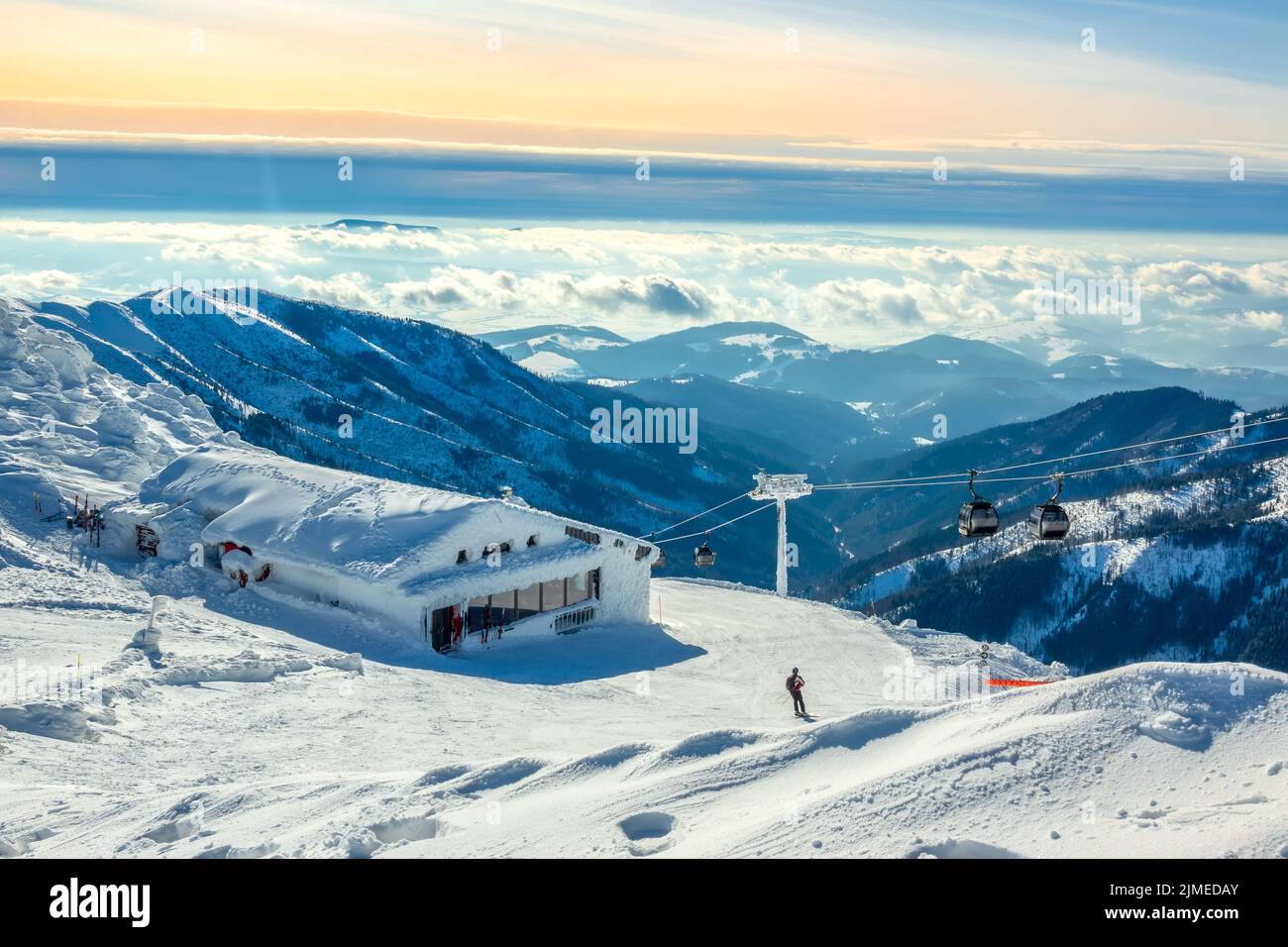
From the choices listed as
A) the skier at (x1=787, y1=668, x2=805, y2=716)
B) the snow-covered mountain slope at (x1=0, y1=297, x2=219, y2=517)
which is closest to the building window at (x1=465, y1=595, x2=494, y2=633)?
the skier at (x1=787, y1=668, x2=805, y2=716)

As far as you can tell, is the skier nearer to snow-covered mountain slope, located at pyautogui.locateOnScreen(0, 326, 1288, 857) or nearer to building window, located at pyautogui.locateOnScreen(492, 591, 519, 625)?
snow-covered mountain slope, located at pyautogui.locateOnScreen(0, 326, 1288, 857)

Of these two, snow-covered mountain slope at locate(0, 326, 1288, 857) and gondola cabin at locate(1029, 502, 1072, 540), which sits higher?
gondola cabin at locate(1029, 502, 1072, 540)

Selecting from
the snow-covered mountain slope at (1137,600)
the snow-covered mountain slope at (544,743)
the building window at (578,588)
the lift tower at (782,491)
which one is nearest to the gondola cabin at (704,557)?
the building window at (578,588)

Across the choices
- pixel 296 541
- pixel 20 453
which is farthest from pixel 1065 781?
pixel 20 453

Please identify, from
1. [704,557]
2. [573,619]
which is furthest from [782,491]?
[573,619]

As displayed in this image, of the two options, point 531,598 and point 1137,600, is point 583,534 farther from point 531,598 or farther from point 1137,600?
point 1137,600

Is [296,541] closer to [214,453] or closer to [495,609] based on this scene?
[495,609]
